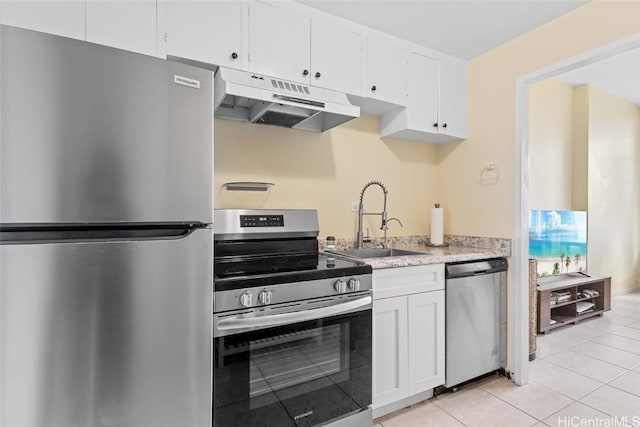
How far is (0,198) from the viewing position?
938 mm

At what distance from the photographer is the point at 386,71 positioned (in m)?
2.32

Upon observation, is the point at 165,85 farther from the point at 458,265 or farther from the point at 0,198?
the point at 458,265

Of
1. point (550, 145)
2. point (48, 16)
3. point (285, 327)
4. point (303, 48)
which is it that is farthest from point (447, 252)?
point (550, 145)

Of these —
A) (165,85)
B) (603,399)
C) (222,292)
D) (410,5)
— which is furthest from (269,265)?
(603,399)

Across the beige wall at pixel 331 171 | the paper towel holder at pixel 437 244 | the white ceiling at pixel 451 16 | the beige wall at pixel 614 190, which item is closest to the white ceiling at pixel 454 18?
the white ceiling at pixel 451 16

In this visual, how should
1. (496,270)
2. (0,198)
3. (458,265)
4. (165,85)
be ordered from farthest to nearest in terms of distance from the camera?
1. (496,270)
2. (458,265)
3. (165,85)
4. (0,198)

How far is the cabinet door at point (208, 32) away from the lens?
1.64 metres

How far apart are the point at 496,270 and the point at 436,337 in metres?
0.70

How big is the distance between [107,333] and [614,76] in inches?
217

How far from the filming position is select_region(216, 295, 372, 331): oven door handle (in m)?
1.33

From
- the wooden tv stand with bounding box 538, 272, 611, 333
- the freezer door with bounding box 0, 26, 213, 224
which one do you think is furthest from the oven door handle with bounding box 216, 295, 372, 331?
the wooden tv stand with bounding box 538, 272, 611, 333

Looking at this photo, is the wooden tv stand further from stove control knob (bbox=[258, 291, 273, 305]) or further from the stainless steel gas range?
stove control knob (bbox=[258, 291, 273, 305])

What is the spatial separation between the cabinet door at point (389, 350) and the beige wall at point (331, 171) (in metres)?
0.77

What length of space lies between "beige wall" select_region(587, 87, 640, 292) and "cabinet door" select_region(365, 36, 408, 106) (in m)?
3.40
